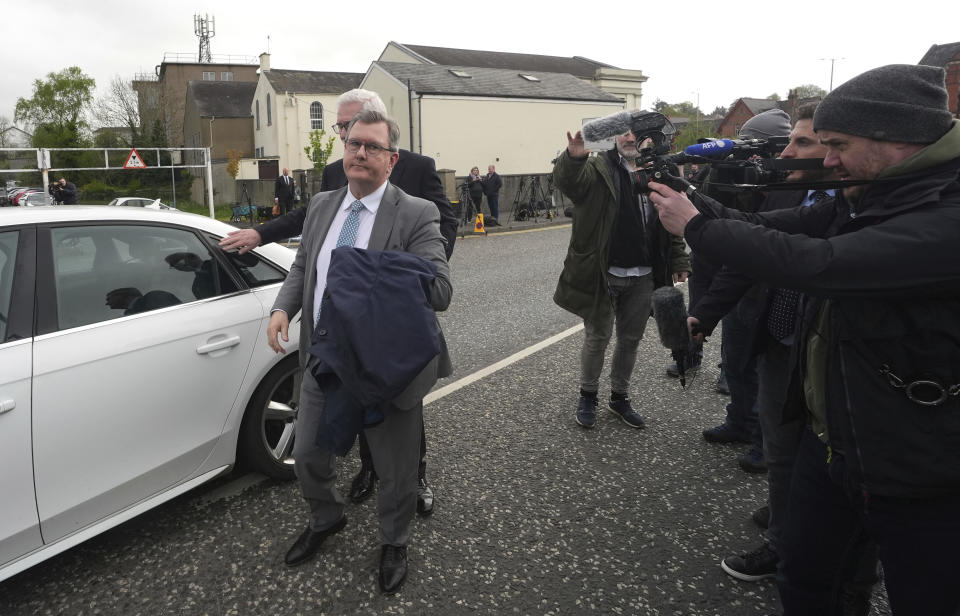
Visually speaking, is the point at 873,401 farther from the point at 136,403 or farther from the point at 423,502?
the point at 136,403

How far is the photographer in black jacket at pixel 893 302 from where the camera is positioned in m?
1.50

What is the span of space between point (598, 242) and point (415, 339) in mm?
2047

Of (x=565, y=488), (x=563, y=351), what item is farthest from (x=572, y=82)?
(x=565, y=488)

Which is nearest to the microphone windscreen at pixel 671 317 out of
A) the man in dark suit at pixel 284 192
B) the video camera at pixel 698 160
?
the video camera at pixel 698 160

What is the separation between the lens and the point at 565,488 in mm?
3434

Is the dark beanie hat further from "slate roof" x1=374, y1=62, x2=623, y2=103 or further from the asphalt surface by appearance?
"slate roof" x1=374, y1=62, x2=623, y2=103

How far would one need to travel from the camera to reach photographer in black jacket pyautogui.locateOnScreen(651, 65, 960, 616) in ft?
4.91

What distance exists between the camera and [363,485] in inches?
132

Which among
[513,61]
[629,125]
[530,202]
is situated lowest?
[530,202]

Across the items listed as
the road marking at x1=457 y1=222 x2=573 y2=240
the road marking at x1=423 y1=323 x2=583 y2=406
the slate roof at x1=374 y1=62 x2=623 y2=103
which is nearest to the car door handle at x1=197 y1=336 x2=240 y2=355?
the road marking at x1=423 y1=323 x2=583 y2=406

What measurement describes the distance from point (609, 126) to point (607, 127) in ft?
0.03

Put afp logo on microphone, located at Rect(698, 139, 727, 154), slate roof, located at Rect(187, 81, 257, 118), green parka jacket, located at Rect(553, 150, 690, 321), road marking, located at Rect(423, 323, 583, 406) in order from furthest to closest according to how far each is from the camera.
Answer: slate roof, located at Rect(187, 81, 257, 118) < road marking, located at Rect(423, 323, 583, 406) < green parka jacket, located at Rect(553, 150, 690, 321) < afp logo on microphone, located at Rect(698, 139, 727, 154)

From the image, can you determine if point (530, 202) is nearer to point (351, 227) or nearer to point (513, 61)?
point (351, 227)

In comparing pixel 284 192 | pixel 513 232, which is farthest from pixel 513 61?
pixel 513 232
